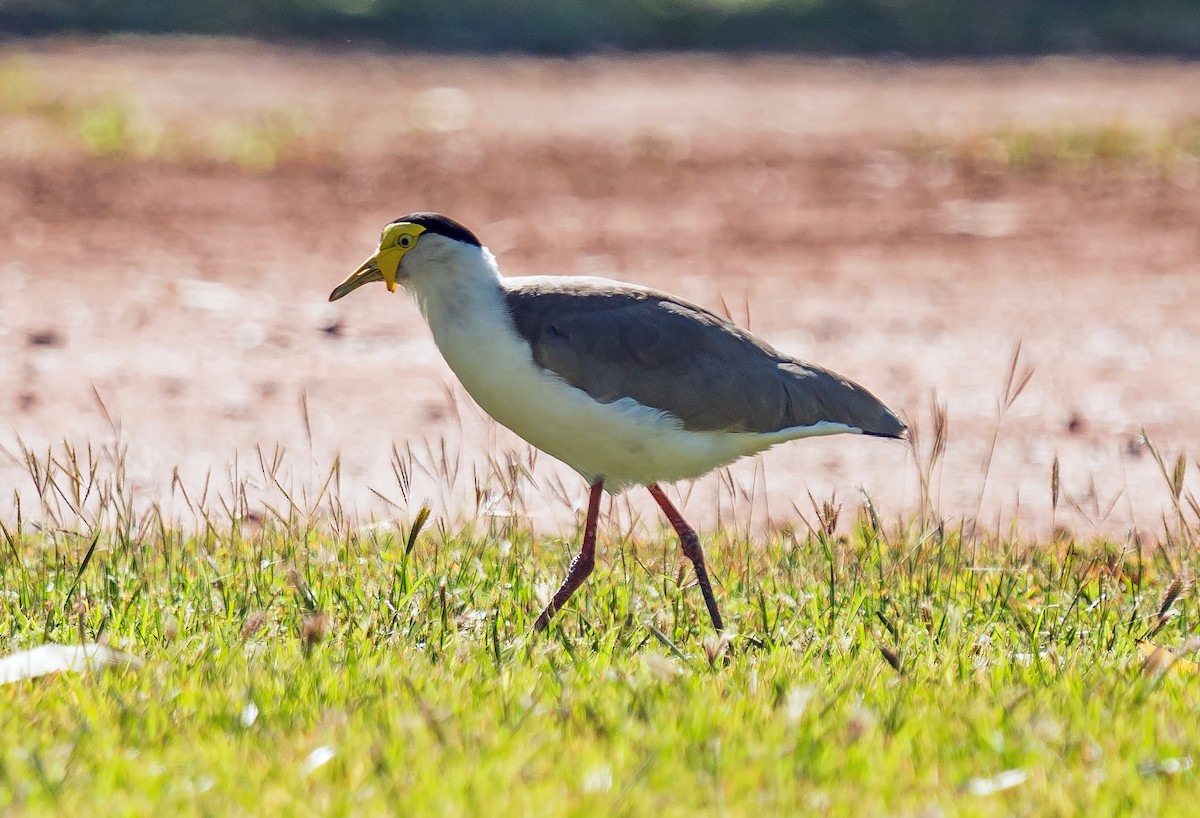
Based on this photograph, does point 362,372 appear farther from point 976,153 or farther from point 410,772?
point 976,153

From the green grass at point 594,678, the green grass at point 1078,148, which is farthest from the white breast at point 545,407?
the green grass at point 1078,148

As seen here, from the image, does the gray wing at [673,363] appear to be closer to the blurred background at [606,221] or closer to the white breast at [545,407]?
the white breast at [545,407]

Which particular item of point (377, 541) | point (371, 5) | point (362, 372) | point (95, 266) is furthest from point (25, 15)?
point (377, 541)

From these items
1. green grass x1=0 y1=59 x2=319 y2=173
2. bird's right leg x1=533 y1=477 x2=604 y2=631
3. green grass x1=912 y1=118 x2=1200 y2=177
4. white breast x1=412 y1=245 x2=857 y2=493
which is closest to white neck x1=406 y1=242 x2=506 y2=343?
white breast x1=412 y1=245 x2=857 y2=493

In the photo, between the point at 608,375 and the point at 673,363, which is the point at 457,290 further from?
the point at 673,363

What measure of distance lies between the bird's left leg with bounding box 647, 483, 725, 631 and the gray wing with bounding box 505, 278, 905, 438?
0.97 ft

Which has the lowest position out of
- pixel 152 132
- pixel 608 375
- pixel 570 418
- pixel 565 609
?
pixel 565 609

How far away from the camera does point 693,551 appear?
203 inches

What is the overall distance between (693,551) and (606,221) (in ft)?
23.8

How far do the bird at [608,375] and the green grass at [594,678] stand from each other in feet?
1.21

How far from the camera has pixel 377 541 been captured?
18.7 ft

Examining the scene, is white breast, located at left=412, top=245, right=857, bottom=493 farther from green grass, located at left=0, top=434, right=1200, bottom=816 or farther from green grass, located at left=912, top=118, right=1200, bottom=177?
green grass, located at left=912, top=118, right=1200, bottom=177

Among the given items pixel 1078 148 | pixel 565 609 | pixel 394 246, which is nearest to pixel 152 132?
pixel 1078 148

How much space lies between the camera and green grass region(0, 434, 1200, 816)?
3.44 metres
